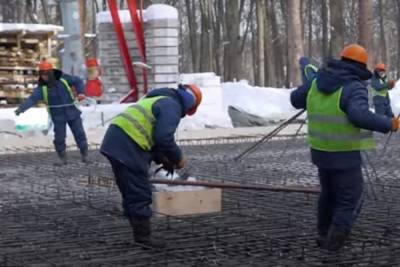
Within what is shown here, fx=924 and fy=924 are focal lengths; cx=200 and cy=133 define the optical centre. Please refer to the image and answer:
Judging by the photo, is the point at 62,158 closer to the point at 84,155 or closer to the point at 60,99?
the point at 84,155

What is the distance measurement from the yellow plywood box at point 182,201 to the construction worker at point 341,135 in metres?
2.03

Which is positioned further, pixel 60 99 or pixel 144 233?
pixel 60 99

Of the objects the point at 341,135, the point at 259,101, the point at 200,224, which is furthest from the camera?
the point at 259,101

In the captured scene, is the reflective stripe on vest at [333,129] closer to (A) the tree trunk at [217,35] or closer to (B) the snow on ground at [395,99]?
(B) the snow on ground at [395,99]

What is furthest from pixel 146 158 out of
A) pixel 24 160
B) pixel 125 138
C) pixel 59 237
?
pixel 24 160

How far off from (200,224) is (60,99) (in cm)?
596

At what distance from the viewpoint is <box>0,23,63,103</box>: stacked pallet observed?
26484mm

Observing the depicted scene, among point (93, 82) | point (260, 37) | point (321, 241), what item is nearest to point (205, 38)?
point (260, 37)

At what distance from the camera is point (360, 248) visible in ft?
23.1

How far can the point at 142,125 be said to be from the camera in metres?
7.00

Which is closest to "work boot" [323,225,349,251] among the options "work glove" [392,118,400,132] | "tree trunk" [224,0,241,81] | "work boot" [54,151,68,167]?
Answer: "work glove" [392,118,400,132]

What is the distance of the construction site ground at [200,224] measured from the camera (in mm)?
6789

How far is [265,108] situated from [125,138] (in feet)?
58.4

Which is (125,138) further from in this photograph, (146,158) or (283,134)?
(283,134)
